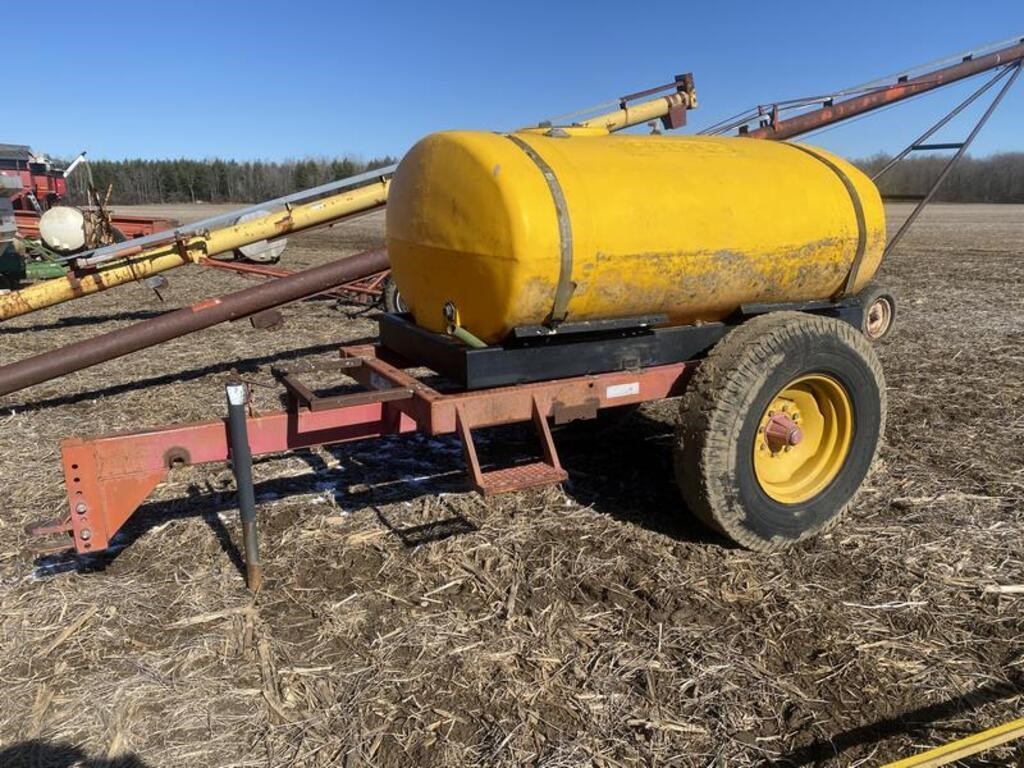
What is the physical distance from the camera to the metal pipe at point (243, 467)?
121 inches

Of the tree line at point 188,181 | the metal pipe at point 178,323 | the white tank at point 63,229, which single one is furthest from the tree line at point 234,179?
the metal pipe at point 178,323

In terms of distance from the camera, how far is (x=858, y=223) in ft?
12.2

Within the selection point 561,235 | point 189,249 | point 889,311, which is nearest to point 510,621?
point 561,235

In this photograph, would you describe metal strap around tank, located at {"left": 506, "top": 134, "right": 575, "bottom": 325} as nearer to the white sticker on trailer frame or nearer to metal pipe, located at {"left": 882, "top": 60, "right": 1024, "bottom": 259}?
the white sticker on trailer frame

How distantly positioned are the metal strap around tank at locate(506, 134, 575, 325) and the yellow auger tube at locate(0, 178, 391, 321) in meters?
5.62

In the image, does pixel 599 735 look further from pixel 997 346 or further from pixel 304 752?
pixel 997 346

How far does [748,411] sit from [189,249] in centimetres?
677

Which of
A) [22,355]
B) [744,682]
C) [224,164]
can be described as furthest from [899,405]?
[224,164]

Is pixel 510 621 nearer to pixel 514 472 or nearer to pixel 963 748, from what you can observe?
pixel 514 472

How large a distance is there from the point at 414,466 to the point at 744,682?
102 inches

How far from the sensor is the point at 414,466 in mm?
4824

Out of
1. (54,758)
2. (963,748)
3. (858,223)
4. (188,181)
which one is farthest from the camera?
(188,181)

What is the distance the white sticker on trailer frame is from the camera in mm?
3475

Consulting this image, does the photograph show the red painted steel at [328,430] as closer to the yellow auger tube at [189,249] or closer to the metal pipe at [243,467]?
the metal pipe at [243,467]
